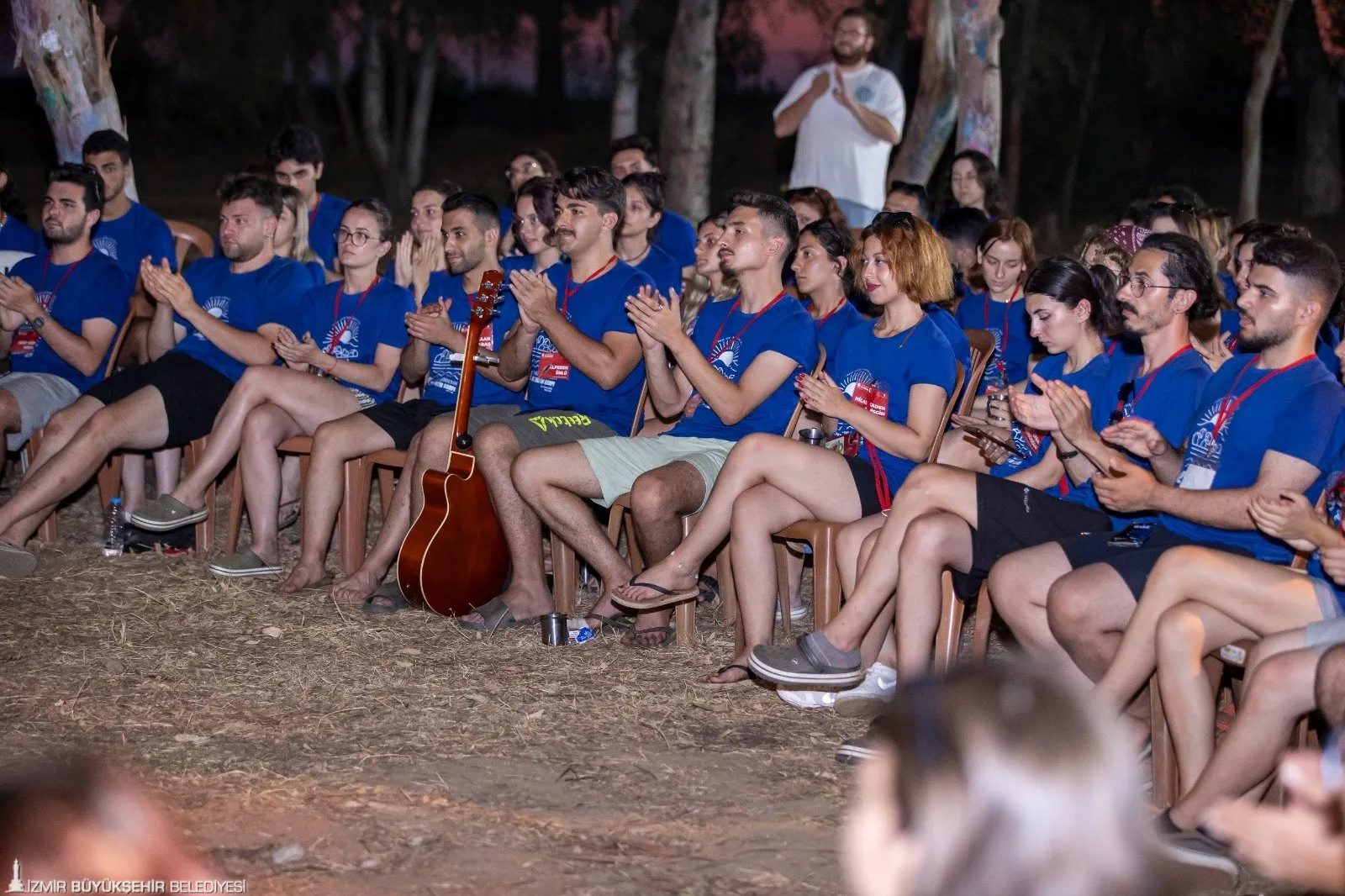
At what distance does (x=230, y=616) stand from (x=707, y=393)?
1783 millimetres

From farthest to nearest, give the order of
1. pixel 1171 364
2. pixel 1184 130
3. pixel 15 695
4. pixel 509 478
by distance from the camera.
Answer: pixel 1184 130 < pixel 509 478 < pixel 15 695 < pixel 1171 364

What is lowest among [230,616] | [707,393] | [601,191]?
[230,616]

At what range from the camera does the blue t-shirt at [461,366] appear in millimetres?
5395

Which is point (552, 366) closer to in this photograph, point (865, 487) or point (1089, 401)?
point (865, 487)

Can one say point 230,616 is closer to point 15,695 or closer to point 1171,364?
point 15,695

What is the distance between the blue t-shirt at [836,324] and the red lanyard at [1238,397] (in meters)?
1.51

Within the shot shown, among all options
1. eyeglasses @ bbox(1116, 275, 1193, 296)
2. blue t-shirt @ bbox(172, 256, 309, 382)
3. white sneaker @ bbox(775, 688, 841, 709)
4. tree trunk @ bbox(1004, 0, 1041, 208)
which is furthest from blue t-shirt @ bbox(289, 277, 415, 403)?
tree trunk @ bbox(1004, 0, 1041, 208)

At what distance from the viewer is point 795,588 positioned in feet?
16.7

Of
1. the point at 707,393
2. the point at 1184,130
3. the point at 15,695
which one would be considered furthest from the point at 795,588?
the point at 1184,130

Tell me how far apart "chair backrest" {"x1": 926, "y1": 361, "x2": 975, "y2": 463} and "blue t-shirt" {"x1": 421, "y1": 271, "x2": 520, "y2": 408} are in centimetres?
168

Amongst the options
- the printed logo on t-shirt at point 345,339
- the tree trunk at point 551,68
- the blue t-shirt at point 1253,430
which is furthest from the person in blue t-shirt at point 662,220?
the tree trunk at point 551,68

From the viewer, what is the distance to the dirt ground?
3057 mm

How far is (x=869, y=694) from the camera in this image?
4086 millimetres

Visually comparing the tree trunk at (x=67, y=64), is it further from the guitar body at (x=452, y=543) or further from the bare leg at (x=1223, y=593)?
the bare leg at (x=1223, y=593)
